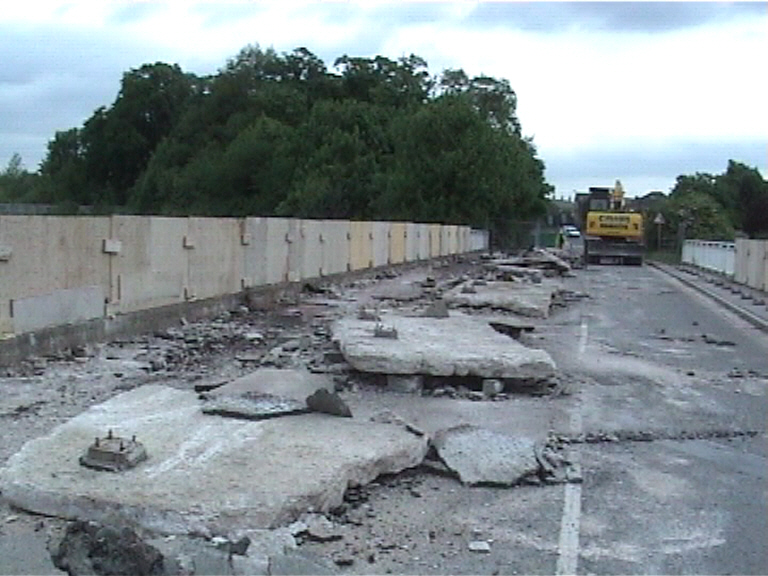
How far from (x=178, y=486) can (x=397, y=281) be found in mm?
23869

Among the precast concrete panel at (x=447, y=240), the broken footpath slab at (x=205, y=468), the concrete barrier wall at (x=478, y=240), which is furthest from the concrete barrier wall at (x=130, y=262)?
the concrete barrier wall at (x=478, y=240)

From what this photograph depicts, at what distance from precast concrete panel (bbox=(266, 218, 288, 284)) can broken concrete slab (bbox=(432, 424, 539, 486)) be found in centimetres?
1324

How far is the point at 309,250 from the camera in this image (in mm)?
23953

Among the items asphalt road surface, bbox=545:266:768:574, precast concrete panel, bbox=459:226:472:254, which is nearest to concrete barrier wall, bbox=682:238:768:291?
asphalt road surface, bbox=545:266:768:574

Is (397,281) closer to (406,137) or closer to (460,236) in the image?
(460,236)

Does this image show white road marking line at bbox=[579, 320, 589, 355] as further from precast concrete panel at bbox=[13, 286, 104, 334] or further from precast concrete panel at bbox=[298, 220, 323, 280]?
precast concrete panel at bbox=[298, 220, 323, 280]

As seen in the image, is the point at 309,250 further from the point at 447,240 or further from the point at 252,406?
the point at 447,240

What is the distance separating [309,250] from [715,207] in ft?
164

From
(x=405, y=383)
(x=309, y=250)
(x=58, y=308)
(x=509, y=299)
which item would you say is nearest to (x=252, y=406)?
(x=405, y=383)

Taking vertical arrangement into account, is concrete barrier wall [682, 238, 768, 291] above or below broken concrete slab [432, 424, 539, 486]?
above

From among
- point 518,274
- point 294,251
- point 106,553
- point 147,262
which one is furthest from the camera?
point 518,274

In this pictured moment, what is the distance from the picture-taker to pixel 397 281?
29.6 metres

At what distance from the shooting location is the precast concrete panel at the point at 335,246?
2558cm

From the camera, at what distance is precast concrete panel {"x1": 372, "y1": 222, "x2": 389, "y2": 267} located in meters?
32.2
